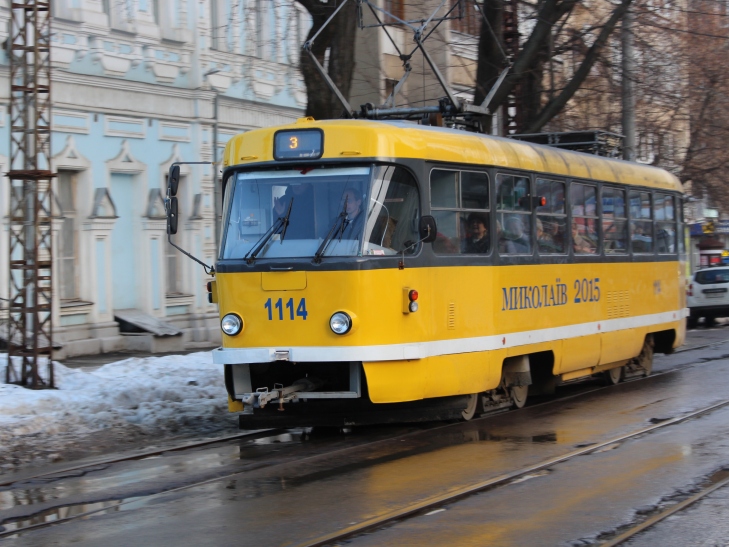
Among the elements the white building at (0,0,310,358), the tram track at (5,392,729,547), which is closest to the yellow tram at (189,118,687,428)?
the tram track at (5,392,729,547)

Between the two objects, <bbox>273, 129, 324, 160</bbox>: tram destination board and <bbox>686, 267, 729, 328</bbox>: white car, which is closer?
<bbox>273, 129, 324, 160</bbox>: tram destination board

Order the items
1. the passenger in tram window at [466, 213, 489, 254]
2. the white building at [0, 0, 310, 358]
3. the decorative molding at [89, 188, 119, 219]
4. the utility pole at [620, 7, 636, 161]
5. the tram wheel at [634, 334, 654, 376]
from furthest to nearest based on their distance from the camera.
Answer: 1. the decorative molding at [89, 188, 119, 219]
2. the white building at [0, 0, 310, 358]
3. the utility pole at [620, 7, 636, 161]
4. the tram wheel at [634, 334, 654, 376]
5. the passenger in tram window at [466, 213, 489, 254]

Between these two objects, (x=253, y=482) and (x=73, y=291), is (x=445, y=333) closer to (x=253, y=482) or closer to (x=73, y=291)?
(x=253, y=482)

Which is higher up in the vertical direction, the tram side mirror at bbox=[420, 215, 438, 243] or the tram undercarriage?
the tram side mirror at bbox=[420, 215, 438, 243]

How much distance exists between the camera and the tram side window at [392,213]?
10.3m

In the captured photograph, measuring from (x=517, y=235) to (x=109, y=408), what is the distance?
191 inches

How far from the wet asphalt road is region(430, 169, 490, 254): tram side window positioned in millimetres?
1828

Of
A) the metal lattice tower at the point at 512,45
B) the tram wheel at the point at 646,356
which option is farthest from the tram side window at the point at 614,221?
the metal lattice tower at the point at 512,45

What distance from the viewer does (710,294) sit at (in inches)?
1192

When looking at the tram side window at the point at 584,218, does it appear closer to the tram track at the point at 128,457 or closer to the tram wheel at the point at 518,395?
the tram wheel at the point at 518,395

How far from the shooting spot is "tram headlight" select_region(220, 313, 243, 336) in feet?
34.6

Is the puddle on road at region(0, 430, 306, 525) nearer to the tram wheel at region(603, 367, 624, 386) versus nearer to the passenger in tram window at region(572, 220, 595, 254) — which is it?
the passenger in tram window at region(572, 220, 595, 254)

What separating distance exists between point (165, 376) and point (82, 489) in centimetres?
598

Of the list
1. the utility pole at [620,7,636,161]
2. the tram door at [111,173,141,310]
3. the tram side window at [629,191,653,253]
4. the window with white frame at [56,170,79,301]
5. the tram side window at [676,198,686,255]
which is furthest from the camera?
the tram door at [111,173,141,310]
